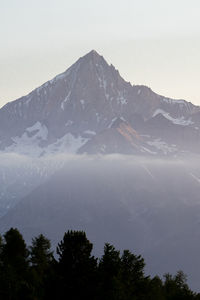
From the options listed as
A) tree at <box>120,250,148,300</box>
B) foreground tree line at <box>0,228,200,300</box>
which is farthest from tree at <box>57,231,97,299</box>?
tree at <box>120,250,148,300</box>

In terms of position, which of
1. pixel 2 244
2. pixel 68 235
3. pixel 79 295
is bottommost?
Result: pixel 79 295

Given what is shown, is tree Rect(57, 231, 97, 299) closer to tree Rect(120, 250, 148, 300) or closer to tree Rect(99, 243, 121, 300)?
tree Rect(99, 243, 121, 300)

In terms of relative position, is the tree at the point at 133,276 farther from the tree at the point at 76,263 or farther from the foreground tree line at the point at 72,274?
the tree at the point at 76,263

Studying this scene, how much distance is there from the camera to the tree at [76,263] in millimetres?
64000

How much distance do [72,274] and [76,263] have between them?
103 cm

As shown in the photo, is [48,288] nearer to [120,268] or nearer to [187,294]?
[120,268]

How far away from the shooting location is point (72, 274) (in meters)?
64.1

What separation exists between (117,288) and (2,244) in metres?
24.3

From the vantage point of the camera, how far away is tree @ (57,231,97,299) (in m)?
64.0

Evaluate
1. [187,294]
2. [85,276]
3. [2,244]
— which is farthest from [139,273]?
[2,244]

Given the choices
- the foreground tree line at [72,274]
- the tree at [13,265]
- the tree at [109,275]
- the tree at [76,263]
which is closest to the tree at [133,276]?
the foreground tree line at [72,274]

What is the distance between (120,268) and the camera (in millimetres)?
72000

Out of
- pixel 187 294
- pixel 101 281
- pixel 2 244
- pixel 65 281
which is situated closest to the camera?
pixel 65 281

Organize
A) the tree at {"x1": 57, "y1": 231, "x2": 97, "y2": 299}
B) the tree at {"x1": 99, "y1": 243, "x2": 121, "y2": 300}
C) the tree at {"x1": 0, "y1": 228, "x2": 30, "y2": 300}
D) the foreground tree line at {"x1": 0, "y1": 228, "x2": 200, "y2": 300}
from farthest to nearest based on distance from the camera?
the tree at {"x1": 0, "y1": 228, "x2": 30, "y2": 300} < the tree at {"x1": 99, "y1": 243, "x2": 121, "y2": 300} < the foreground tree line at {"x1": 0, "y1": 228, "x2": 200, "y2": 300} < the tree at {"x1": 57, "y1": 231, "x2": 97, "y2": 299}
